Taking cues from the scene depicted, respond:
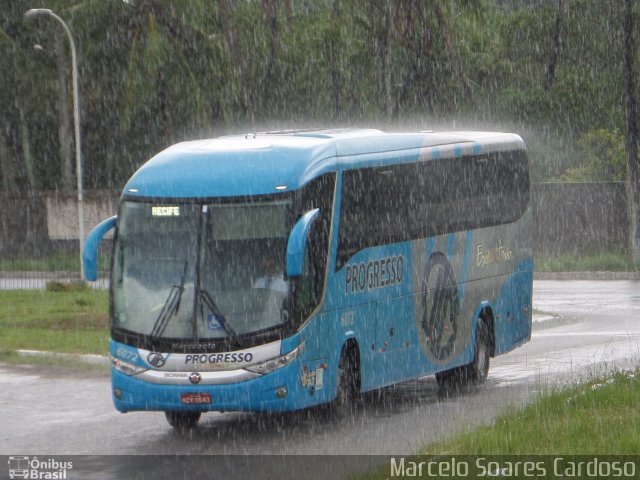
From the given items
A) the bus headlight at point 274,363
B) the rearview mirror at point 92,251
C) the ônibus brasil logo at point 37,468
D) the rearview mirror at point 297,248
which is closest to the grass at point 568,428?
the bus headlight at point 274,363

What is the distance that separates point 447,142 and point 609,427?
274 inches

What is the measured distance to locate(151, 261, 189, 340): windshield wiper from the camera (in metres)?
13.4

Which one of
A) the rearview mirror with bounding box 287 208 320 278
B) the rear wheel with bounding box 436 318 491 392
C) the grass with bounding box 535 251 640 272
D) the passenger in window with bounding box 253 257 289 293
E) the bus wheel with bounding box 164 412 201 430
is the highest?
the rearview mirror with bounding box 287 208 320 278

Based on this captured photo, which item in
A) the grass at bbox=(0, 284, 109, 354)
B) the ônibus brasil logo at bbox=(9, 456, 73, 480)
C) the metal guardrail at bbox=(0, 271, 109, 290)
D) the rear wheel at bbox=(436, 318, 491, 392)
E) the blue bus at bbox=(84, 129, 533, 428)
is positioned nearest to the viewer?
the ônibus brasil logo at bbox=(9, 456, 73, 480)

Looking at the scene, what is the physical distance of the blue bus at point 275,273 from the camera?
13242 mm

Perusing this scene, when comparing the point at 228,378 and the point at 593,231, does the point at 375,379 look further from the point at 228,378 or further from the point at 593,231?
the point at 593,231

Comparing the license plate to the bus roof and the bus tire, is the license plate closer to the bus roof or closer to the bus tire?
the bus tire

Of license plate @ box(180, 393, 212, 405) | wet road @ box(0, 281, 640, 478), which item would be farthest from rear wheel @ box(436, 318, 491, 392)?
license plate @ box(180, 393, 212, 405)

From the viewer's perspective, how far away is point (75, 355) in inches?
807

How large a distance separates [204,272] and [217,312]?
1.41 feet

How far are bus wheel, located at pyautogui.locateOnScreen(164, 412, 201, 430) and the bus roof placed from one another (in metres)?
2.29

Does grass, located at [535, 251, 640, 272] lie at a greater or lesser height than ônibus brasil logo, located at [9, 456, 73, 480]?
lesser

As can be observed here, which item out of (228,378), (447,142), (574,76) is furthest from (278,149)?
(574,76)

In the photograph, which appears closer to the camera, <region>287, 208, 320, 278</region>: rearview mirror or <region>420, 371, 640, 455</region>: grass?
<region>420, 371, 640, 455</region>: grass
